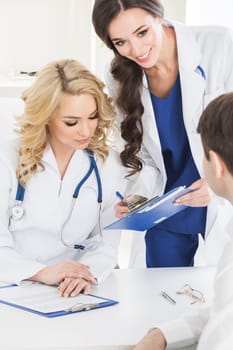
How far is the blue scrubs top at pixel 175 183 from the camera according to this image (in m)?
2.12

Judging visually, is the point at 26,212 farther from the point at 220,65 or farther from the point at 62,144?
the point at 220,65

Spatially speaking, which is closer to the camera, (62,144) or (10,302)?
(10,302)

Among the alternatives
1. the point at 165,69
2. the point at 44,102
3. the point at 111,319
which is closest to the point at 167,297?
the point at 111,319

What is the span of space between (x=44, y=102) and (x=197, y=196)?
0.51 metres

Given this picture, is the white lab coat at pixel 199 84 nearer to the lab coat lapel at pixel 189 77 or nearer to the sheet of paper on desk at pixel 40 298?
the lab coat lapel at pixel 189 77

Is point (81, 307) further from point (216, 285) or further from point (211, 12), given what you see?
point (211, 12)

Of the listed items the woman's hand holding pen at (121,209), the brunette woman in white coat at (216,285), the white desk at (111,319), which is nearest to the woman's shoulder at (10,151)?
the woman's hand holding pen at (121,209)

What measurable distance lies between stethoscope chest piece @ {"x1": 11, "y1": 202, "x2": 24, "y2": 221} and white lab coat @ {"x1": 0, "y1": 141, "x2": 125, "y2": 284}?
2 centimetres

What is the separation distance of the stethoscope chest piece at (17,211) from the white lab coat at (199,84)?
474 millimetres

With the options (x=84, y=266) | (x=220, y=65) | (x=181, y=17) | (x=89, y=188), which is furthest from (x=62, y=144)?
(x=181, y=17)

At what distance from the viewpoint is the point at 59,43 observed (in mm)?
4535

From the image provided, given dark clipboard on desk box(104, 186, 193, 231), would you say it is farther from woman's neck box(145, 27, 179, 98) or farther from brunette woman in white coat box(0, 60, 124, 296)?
woman's neck box(145, 27, 179, 98)

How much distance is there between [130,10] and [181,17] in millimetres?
2518

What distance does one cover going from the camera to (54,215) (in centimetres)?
195
